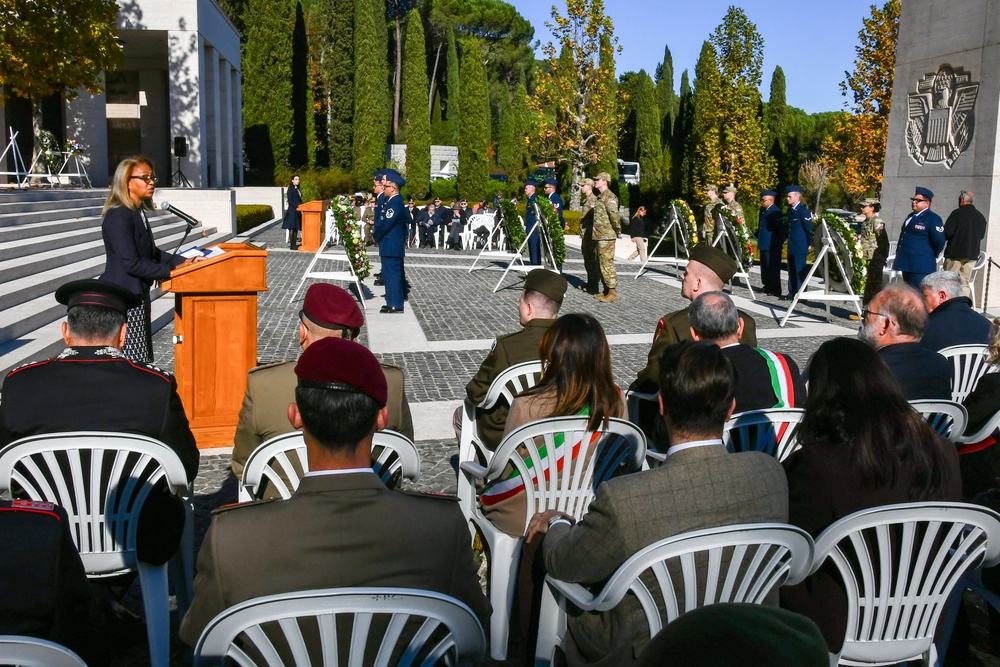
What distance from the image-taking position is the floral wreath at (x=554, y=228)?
1424cm

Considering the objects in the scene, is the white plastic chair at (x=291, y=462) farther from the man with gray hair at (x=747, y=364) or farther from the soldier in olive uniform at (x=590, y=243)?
the soldier in olive uniform at (x=590, y=243)

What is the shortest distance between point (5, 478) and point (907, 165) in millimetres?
13831

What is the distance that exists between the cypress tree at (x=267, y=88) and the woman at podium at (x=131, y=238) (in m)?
33.3

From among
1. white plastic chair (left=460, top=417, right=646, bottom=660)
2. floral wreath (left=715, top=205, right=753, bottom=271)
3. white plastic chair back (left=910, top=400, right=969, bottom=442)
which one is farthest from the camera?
floral wreath (left=715, top=205, right=753, bottom=271)

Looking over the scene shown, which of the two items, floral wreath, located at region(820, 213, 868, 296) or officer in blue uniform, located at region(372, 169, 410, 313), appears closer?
floral wreath, located at region(820, 213, 868, 296)

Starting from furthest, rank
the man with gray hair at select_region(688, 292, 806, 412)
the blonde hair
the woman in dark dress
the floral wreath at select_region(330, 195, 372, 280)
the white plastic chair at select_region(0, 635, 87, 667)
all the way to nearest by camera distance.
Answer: the woman in dark dress < the floral wreath at select_region(330, 195, 372, 280) < the blonde hair < the man with gray hair at select_region(688, 292, 806, 412) < the white plastic chair at select_region(0, 635, 87, 667)

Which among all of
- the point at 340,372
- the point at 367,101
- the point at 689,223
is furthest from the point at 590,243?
the point at 367,101

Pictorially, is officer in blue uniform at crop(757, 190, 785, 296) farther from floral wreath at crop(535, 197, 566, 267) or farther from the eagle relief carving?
floral wreath at crop(535, 197, 566, 267)

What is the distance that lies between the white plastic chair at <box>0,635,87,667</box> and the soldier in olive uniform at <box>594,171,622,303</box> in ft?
39.6

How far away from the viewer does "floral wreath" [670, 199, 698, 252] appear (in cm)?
1516

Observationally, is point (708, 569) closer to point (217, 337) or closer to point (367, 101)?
point (217, 337)

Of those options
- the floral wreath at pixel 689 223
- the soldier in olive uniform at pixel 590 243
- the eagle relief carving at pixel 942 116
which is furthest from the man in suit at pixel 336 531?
the floral wreath at pixel 689 223

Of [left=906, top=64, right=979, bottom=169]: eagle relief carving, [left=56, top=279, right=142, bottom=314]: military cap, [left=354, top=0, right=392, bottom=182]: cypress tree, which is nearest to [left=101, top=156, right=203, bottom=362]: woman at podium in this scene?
[left=56, top=279, right=142, bottom=314]: military cap

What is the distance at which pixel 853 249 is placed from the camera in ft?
36.5
